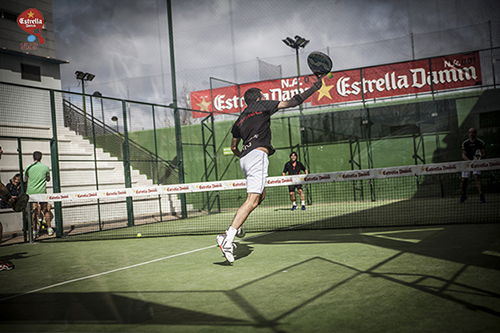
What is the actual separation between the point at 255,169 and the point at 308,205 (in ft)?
34.4

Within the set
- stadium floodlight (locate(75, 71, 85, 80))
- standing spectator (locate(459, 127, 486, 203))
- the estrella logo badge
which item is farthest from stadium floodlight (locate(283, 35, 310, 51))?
the estrella logo badge

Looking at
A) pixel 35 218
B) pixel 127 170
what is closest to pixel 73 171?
pixel 127 170

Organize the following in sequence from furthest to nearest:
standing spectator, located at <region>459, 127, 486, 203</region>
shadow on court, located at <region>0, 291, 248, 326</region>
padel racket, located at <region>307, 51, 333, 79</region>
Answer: standing spectator, located at <region>459, 127, 486, 203</region>, padel racket, located at <region>307, 51, 333, 79</region>, shadow on court, located at <region>0, 291, 248, 326</region>

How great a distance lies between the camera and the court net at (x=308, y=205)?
7.82 meters

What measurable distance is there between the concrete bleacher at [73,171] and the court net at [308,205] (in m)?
0.06

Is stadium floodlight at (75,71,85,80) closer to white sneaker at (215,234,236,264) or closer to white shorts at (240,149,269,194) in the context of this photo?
white shorts at (240,149,269,194)

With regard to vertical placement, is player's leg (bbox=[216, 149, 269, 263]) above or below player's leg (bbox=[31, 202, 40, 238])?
above

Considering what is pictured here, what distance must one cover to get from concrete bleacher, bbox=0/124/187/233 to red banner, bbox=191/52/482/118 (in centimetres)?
358

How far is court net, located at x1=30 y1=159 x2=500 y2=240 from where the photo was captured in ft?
25.6

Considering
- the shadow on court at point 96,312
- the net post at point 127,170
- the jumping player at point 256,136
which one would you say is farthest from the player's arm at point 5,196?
the net post at point 127,170

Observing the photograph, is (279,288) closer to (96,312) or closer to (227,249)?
(227,249)

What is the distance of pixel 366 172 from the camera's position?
25.0 feet

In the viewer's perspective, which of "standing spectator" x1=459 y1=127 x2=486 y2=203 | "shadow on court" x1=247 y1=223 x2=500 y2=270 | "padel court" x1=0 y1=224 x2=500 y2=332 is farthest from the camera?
"standing spectator" x1=459 y1=127 x2=486 y2=203

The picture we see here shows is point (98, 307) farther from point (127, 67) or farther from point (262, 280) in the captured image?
point (127, 67)
